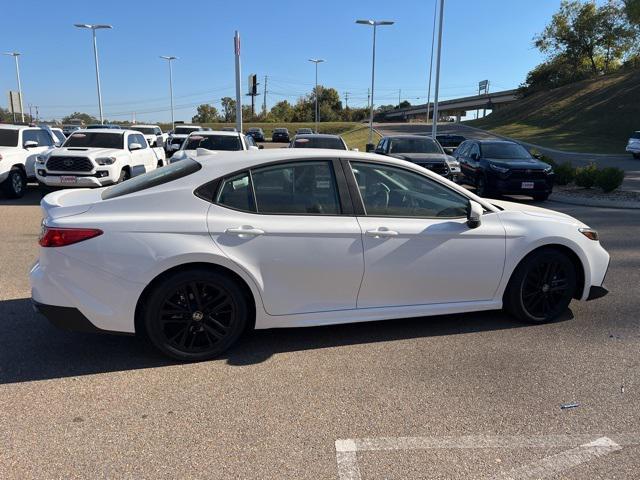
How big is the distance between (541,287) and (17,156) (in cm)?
1216

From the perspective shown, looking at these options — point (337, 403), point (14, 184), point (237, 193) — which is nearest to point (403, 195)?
point (237, 193)

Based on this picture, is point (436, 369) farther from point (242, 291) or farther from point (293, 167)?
point (293, 167)

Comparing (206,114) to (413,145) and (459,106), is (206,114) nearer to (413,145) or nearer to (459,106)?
(459,106)

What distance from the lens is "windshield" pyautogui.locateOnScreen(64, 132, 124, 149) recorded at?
1305 centimetres

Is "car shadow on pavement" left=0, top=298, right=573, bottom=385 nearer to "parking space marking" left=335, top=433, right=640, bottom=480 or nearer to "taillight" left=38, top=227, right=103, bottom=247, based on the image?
"taillight" left=38, top=227, right=103, bottom=247

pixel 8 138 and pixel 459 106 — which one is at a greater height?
pixel 459 106

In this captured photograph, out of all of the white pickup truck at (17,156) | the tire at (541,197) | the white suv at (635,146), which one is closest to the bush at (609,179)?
the tire at (541,197)

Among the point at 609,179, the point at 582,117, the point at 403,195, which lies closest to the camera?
the point at 403,195

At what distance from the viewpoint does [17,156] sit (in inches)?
480

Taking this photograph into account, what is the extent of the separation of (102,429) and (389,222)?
243cm

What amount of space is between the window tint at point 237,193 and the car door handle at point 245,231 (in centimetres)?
17

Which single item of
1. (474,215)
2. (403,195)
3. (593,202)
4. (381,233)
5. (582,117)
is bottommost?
(593,202)

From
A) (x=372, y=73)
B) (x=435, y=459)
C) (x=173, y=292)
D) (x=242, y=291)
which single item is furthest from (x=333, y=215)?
(x=372, y=73)

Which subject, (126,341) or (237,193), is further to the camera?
(126,341)
